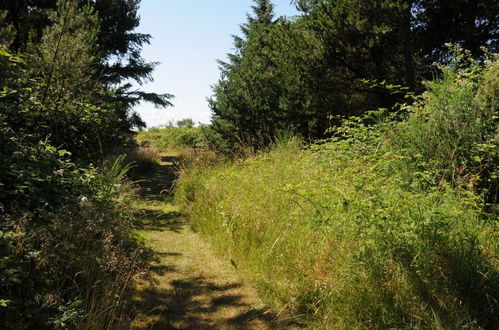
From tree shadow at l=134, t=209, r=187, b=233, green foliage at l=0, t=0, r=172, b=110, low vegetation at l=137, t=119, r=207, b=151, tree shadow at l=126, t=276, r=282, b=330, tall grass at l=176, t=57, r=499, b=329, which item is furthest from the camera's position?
low vegetation at l=137, t=119, r=207, b=151

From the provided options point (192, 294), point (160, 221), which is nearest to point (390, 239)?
point (192, 294)

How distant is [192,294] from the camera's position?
409 centimetres

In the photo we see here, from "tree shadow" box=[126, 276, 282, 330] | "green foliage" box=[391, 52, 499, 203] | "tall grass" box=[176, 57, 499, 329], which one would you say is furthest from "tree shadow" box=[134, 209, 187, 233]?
"green foliage" box=[391, 52, 499, 203]

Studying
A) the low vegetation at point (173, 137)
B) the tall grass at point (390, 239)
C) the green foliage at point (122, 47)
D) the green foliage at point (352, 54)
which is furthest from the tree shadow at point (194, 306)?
the low vegetation at point (173, 137)

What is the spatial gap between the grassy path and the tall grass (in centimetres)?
24

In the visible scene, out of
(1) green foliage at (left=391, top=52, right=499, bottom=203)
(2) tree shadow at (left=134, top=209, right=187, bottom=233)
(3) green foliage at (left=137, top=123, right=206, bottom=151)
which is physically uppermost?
(3) green foliage at (left=137, top=123, right=206, bottom=151)

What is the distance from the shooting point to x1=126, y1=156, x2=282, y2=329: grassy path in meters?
3.44

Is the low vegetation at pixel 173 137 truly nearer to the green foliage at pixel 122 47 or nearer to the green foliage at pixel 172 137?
the green foliage at pixel 172 137

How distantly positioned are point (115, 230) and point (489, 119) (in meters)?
5.68

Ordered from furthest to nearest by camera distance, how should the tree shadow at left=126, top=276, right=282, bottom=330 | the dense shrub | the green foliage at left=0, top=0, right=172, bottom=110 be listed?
1. the green foliage at left=0, top=0, right=172, bottom=110
2. the tree shadow at left=126, top=276, right=282, bottom=330
3. the dense shrub

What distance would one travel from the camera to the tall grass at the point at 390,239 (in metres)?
2.82

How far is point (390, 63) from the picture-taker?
976 centimetres

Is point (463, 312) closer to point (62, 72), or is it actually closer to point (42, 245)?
point (42, 245)

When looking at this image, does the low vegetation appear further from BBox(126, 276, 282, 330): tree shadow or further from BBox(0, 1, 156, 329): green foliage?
BBox(126, 276, 282, 330): tree shadow
